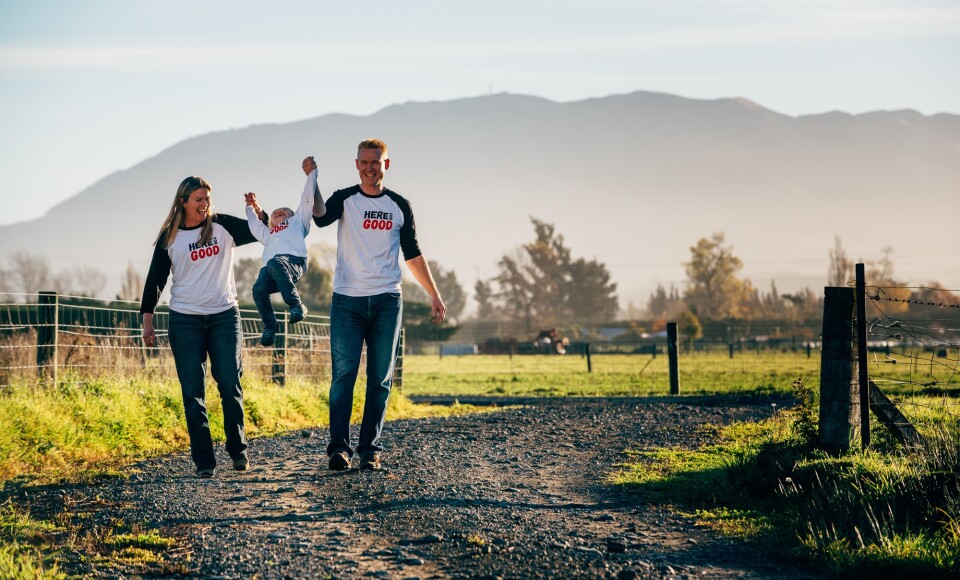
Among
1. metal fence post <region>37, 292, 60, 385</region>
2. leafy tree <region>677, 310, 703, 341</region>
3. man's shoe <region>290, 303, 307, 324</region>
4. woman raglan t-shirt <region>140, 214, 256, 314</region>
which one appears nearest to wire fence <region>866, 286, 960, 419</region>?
man's shoe <region>290, 303, 307, 324</region>

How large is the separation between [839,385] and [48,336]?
29.2 feet

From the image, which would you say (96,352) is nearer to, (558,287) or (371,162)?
(371,162)

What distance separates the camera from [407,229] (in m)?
8.12

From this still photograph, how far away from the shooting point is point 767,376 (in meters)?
28.6

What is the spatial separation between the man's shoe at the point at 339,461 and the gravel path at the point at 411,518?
0.09 meters

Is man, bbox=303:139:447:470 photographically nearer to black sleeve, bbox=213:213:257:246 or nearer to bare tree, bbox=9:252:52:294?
black sleeve, bbox=213:213:257:246

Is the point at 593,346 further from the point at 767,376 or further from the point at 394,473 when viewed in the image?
the point at 394,473

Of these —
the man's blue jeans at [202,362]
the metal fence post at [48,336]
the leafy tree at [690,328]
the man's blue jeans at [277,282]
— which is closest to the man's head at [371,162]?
the man's blue jeans at [202,362]

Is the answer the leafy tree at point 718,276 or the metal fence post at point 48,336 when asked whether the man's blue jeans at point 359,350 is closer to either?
the metal fence post at point 48,336

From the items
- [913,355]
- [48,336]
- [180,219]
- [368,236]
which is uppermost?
[180,219]

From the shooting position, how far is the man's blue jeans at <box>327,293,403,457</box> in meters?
8.12

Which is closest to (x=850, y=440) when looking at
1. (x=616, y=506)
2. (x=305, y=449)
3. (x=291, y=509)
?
(x=616, y=506)

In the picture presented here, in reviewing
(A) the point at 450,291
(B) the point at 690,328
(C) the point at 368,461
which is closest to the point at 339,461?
(C) the point at 368,461

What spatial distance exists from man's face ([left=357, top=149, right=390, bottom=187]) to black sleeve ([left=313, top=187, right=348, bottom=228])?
17 cm
